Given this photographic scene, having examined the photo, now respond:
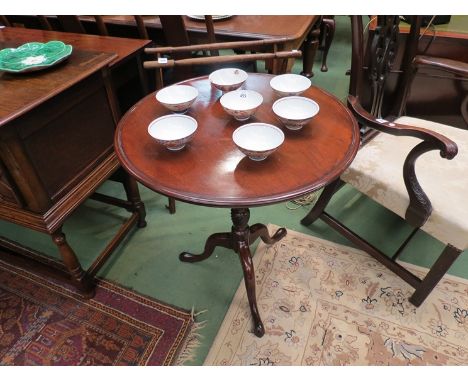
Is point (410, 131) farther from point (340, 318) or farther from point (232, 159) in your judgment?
point (340, 318)

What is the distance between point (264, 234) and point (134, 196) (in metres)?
0.62

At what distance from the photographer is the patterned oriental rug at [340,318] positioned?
1078 millimetres

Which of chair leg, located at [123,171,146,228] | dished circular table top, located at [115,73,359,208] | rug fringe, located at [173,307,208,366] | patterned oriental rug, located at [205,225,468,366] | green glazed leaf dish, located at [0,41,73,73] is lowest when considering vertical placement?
rug fringe, located at [173,307,208,366]

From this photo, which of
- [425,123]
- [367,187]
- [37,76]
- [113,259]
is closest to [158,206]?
[113,259]

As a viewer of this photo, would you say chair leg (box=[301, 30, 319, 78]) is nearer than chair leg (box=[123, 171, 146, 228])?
No

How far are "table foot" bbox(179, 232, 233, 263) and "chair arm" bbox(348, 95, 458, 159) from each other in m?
0.63

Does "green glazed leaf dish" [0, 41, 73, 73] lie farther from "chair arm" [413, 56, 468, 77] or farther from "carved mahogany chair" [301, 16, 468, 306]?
"chair arm" [413, 56, 468, 77]

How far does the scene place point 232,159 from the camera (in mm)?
836

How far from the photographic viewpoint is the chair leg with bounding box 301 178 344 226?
1.34 meters

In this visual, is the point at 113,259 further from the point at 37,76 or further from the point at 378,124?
the point at 378,124

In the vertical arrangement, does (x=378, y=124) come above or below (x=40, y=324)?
above

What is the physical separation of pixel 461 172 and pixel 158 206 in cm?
130

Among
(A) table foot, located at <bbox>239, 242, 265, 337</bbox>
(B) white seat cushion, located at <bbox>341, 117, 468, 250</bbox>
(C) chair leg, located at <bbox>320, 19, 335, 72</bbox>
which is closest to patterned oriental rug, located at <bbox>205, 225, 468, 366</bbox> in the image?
(A) table foot, located at <bbox>239, 242, 265, 337</bbox>

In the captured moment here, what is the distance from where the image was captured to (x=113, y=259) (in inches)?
55.3
